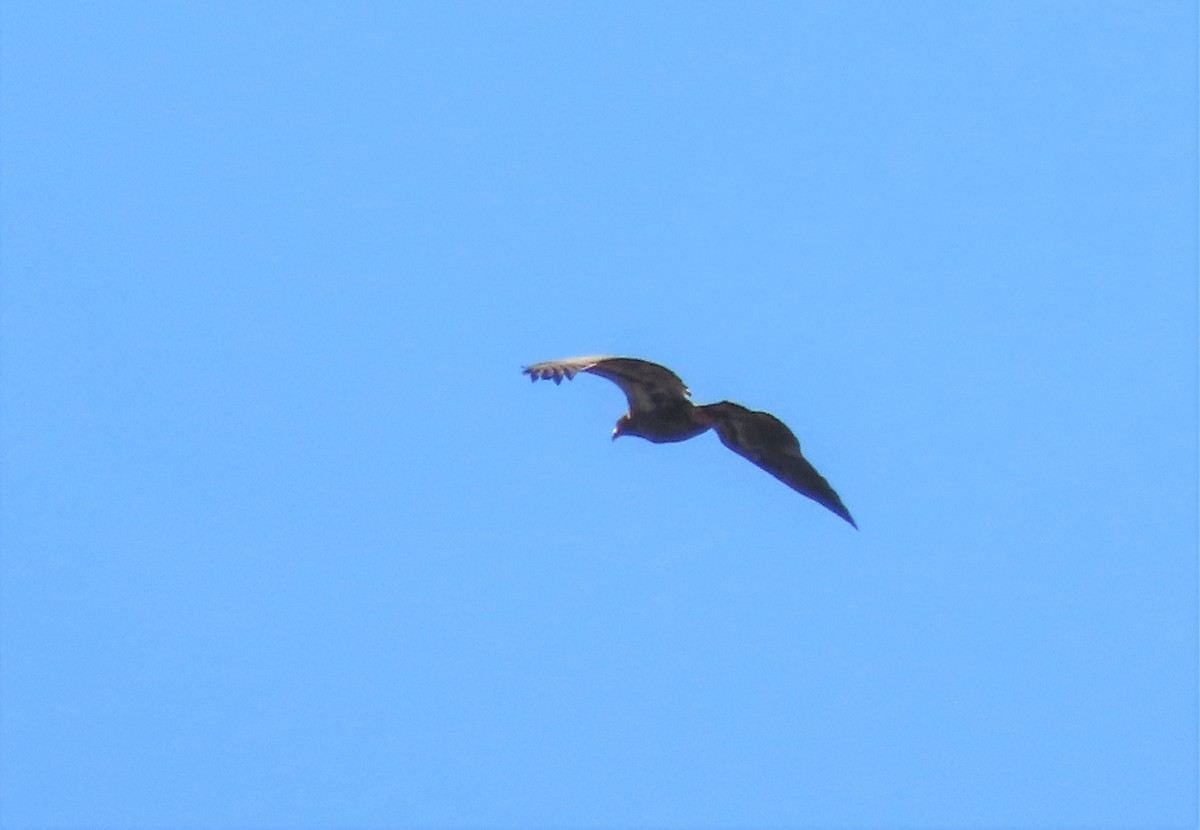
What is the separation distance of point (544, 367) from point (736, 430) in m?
2.44

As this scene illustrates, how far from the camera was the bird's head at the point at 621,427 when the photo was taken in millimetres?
34000

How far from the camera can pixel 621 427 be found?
112 ft

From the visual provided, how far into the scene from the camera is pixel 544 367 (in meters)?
32.1

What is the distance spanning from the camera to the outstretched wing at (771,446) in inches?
1302

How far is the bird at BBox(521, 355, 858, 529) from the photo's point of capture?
1298 inches

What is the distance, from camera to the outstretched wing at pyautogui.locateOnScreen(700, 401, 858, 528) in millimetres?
33062

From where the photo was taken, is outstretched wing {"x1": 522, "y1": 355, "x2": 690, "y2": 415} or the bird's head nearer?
outstretched wing {"x1": 522, "y1": 355, "x2": 690, "y2": 415}

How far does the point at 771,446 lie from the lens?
33406 mm

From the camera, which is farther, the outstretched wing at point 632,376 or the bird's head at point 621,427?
the bird's head at point 621,427

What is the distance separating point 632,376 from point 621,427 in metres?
1.16

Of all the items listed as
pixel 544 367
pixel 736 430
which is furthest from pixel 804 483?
pixel 544 367

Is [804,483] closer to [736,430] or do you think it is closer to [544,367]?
[736,430]

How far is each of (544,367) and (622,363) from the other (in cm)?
103

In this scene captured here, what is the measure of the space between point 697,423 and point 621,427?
96 centimetres
